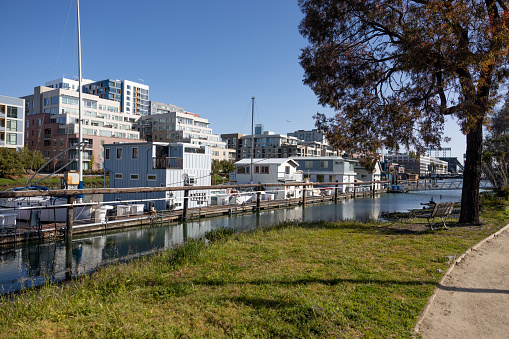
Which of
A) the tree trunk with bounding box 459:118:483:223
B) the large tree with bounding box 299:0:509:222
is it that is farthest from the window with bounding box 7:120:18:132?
the tree trunk with bounding box 459:118:483:223

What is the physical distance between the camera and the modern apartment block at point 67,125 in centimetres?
6606

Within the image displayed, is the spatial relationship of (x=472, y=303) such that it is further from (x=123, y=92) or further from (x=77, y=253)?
(x=123, y=92)

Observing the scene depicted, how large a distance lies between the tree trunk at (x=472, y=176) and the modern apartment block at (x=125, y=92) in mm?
120644

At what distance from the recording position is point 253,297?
5.50 m

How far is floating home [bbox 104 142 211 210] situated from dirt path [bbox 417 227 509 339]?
2068 centimetres

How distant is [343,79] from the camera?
1427 cm

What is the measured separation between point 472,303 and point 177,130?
88.1 m

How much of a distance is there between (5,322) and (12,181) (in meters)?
51.1

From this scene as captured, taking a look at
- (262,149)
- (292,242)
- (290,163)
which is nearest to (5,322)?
(292,242)

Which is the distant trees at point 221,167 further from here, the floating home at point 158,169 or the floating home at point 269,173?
the floating home at point 158,169

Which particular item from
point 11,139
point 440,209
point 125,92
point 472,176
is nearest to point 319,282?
point 440,209

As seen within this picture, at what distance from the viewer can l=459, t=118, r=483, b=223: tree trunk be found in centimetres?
1263

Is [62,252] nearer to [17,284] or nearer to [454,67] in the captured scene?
[17,284]

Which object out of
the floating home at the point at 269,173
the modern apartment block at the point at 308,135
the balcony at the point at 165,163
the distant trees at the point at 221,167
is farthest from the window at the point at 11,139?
the modern apartment block at the point at 308,135
